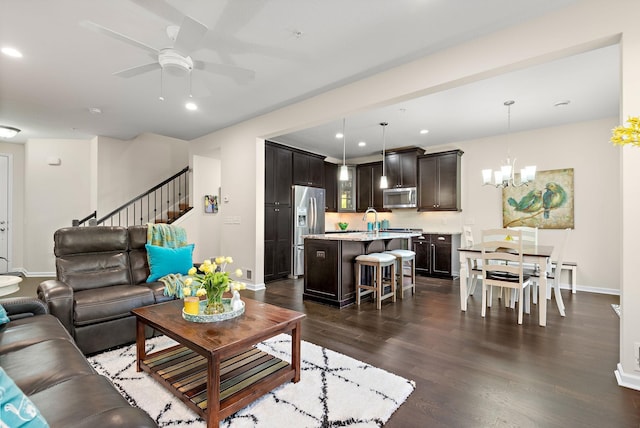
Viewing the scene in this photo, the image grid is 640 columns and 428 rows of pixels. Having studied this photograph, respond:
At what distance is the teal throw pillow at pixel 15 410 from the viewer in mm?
717

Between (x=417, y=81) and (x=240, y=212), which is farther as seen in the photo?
(x=240, y=212)

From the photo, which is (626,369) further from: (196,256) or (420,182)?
(196,256)

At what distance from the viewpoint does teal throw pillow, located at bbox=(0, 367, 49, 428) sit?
717 mm

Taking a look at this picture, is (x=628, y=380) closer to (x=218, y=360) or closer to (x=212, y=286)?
(x=218, y=360)

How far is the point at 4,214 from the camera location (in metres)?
6.16

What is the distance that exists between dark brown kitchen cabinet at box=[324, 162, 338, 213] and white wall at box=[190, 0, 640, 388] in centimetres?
253

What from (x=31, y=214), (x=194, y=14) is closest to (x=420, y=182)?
(x=194, y=14)

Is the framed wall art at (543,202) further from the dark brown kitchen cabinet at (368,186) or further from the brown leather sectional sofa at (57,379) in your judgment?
the brown leather sectional sofa at (57,379)

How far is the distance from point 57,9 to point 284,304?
3.65m

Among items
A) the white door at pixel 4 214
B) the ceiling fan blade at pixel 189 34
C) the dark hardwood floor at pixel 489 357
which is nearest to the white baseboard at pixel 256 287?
the dark hardwood floor at pixel 489 357

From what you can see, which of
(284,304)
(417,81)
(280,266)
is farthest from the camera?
(280,266)

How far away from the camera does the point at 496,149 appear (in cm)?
575

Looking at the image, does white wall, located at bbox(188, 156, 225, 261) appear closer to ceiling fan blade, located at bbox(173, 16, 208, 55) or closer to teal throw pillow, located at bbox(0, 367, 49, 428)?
ceiling fan blade, located at bbox(173, 16, 208, 55)

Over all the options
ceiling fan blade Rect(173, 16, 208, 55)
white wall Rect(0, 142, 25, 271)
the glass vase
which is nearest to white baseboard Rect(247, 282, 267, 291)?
the glass vase
